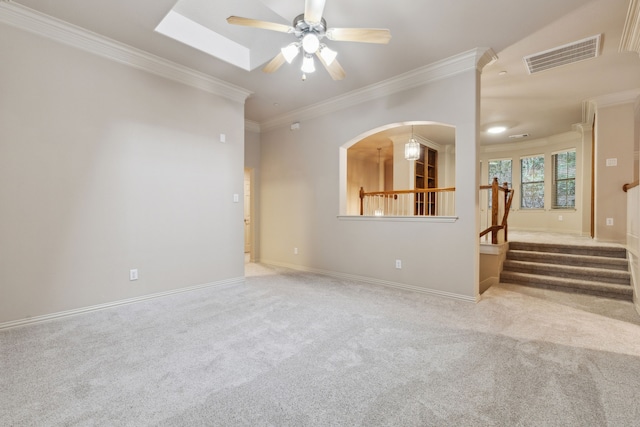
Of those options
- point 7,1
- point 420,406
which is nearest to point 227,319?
point 420,406

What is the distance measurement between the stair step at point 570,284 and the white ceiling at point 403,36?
9.14 ft

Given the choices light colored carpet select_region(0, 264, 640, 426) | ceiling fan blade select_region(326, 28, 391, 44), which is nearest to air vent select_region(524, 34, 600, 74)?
ceiling fan blade select_region(326, 28, 391, 44)

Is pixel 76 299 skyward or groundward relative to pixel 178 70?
groundward

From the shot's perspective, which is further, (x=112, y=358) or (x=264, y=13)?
(x=264, y=13)

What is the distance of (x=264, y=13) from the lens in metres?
3.02

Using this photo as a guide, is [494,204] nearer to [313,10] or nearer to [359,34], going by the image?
[359,34]

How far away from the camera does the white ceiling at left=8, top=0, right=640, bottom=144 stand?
2586 mm

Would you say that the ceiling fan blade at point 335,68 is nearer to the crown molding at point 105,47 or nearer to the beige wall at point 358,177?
the crown molding at point 105,47

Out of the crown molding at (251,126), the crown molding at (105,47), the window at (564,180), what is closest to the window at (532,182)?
the window at (564,180)

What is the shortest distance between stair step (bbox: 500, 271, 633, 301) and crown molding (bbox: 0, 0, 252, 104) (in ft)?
16.1

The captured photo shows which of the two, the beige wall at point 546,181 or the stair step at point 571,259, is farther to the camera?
the beige wall at point 546,181

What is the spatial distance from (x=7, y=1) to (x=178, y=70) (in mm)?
1473

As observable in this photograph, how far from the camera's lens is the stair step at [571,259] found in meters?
3.99

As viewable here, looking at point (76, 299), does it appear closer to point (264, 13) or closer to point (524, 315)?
point (264, 13)
